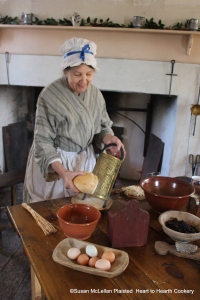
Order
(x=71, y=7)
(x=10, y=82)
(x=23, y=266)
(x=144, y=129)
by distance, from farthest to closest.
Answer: (x=144, y=129)
(x=10, y=82)
(x=71, y=7)
(x=23, y=266)

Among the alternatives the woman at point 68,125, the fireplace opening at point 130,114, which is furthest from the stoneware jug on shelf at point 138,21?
the woman at point 68,125

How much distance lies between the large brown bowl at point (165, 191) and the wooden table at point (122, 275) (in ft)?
0.39

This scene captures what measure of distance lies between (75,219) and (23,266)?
108cm

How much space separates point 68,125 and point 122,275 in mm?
720

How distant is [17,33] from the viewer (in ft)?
7.95

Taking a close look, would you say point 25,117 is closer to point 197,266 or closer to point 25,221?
point 25,221

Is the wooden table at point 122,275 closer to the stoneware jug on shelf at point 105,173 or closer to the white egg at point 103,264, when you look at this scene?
the white egg at point 103,264

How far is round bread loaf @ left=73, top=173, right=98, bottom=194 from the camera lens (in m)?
0.94

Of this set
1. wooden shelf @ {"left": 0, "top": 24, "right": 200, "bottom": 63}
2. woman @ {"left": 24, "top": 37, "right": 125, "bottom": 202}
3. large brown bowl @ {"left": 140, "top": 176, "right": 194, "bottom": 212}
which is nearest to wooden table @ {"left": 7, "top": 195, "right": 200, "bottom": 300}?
large brown bowl @ {"left": 140, "top": 176, "right": 194, "bottom": 212}

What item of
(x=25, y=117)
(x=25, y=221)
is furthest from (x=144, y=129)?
(x=25, y=221)

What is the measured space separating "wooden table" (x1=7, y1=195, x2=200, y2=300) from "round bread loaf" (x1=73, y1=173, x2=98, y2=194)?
15cm

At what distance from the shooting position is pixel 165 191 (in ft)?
3.82

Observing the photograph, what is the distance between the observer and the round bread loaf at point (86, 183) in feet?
3.09

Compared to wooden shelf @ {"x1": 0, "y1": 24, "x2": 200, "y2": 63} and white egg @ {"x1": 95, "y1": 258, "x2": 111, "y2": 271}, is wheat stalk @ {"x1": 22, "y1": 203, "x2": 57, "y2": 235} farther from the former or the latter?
wooden shelf @ {"x1": 0, "y1": 24, "x2": 200, "y2": 63}
